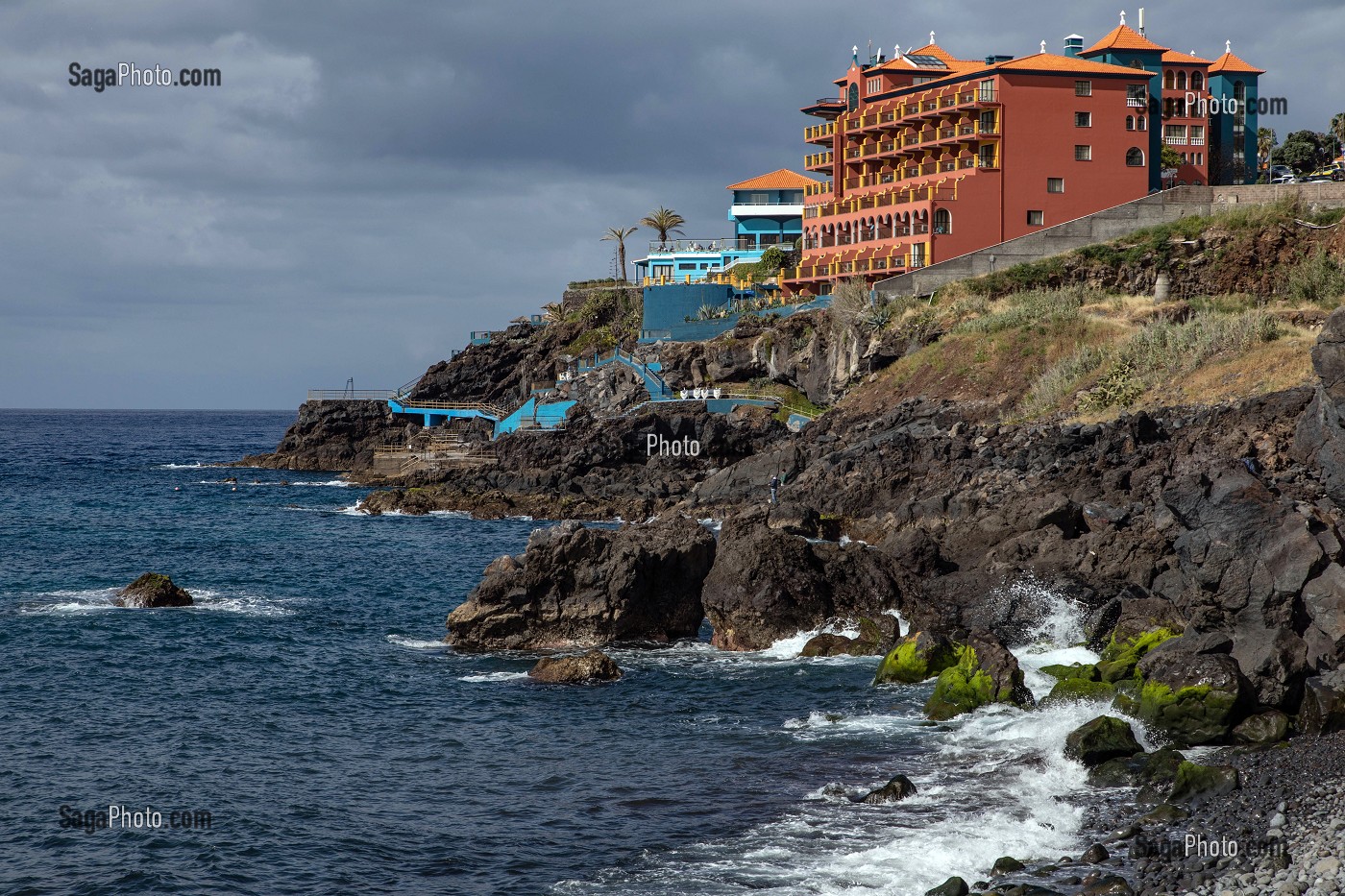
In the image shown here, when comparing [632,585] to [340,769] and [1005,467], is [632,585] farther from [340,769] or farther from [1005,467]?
[1005,467]

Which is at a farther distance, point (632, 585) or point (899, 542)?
point (899, 542)

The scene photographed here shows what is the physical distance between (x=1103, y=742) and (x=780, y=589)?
38.0 feet

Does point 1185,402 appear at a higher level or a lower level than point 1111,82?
lower

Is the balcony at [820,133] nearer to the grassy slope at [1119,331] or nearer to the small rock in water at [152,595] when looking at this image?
the grassy slope at [1119,331]

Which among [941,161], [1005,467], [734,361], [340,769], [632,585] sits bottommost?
[340,769]

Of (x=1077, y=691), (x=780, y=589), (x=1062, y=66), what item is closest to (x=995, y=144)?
(x=1062, y=66)

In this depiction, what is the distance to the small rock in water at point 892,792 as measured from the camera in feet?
68.1

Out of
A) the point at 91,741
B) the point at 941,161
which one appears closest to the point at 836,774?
the point at 91,741

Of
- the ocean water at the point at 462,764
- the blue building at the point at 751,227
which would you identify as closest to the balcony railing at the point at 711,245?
the blue building at the point at 751,227

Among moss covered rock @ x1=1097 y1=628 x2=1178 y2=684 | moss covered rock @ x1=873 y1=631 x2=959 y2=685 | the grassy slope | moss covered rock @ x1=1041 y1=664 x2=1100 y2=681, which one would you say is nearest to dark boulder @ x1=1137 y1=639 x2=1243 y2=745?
moss covered rock @ x1=1097 y1=628 x2=1178 y2=684

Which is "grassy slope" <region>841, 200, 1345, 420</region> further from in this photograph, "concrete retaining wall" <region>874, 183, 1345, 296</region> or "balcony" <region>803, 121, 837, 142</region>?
"balcony" <region>803, 121, 837, 142</region>

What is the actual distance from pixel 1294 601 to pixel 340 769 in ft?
63.0

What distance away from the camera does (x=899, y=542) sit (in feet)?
116

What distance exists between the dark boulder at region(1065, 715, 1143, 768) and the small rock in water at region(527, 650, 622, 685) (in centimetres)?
1136
